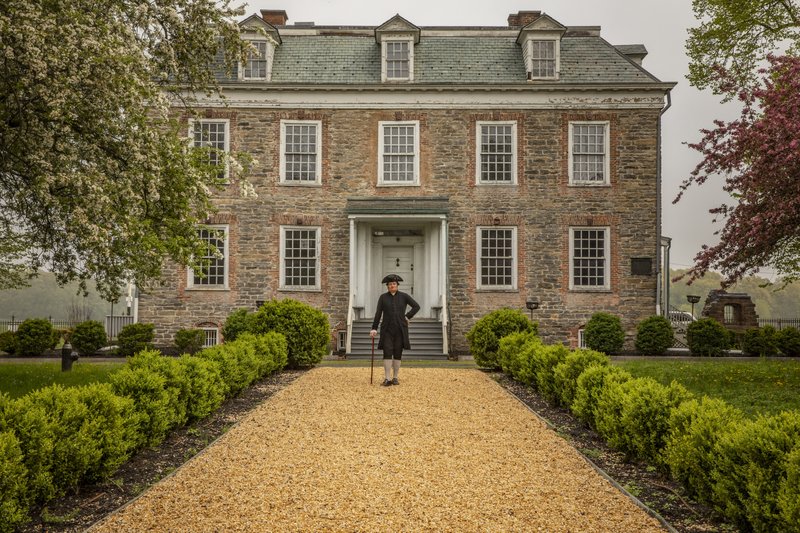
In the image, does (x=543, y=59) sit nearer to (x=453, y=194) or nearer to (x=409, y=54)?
(x=409, y=54)

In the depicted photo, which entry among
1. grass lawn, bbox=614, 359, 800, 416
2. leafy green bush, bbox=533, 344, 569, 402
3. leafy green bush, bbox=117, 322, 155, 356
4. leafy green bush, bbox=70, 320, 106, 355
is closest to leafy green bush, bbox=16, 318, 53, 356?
leafy green bush, bbox=70, 320, 106, 355

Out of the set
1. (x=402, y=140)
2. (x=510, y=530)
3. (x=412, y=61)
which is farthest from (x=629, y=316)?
(x=510, y=530)

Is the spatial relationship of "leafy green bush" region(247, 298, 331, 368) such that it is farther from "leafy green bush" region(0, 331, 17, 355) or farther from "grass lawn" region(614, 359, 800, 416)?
"leafy green bush" region(0, 331, 17, 355)

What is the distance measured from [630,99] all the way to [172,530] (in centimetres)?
2084

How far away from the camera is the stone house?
22234 mm

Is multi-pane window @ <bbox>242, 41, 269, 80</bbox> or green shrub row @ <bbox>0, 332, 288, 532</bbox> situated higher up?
multi-pane window @ <bbox>242, 41, 269, 80</bbox>

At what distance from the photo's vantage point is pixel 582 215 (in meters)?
22.5

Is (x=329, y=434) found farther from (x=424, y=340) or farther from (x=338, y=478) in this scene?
(x=424, y=340)

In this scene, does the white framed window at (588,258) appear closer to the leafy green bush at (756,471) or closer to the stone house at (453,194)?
the stone house at (453,194)

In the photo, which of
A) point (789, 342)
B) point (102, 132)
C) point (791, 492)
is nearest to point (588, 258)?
point (789, 342)

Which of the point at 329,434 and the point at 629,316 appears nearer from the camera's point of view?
the point at 329,434

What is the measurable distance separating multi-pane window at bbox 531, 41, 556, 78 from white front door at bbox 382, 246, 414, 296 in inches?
283

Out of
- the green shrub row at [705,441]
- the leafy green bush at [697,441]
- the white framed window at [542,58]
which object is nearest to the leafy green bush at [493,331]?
the green shrub row at [705,441]

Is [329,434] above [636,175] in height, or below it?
→ below
